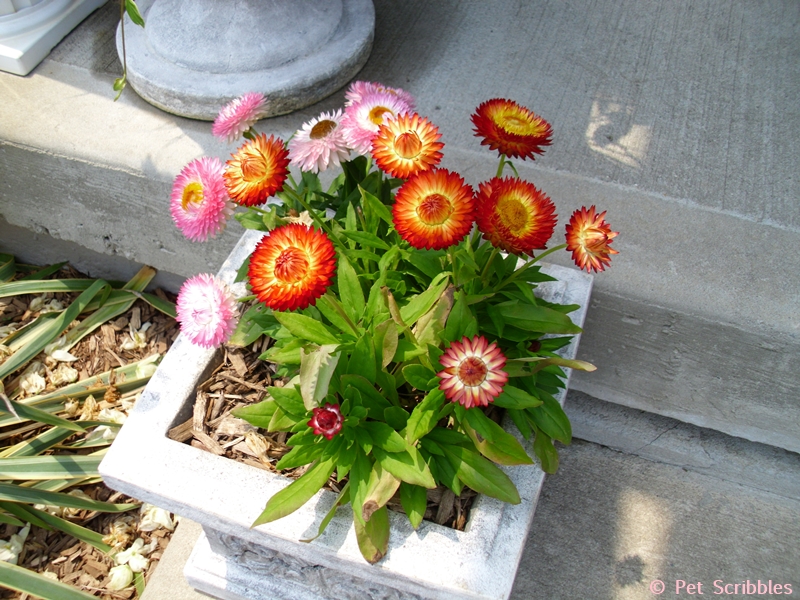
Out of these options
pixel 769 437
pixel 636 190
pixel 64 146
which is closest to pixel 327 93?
pixel 64 146

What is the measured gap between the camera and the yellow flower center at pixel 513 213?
1.15 metres

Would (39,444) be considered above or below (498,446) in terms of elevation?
below

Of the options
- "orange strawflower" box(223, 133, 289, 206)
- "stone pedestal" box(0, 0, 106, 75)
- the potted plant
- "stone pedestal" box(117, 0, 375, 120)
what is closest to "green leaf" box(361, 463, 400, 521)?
the potted plant

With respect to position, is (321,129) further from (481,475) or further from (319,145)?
(481,475)

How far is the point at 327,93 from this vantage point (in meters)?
2.36

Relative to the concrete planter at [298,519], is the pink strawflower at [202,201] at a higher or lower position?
higher

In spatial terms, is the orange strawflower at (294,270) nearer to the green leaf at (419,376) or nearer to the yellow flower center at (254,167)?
the yellow flower center at (254,167)

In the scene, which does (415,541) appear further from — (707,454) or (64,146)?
(64,146)

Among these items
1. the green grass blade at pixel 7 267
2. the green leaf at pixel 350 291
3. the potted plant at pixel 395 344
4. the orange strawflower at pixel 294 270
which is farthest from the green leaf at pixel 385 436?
the green grass blade at pixel 7 267

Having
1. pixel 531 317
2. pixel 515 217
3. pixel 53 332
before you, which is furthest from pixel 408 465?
pixel 53 332

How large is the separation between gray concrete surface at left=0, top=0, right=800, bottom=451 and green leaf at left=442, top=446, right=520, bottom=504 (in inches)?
32.3

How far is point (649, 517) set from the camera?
212 centimetres

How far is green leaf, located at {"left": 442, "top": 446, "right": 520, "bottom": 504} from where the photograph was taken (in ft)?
4.30

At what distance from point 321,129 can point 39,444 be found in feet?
4.57
